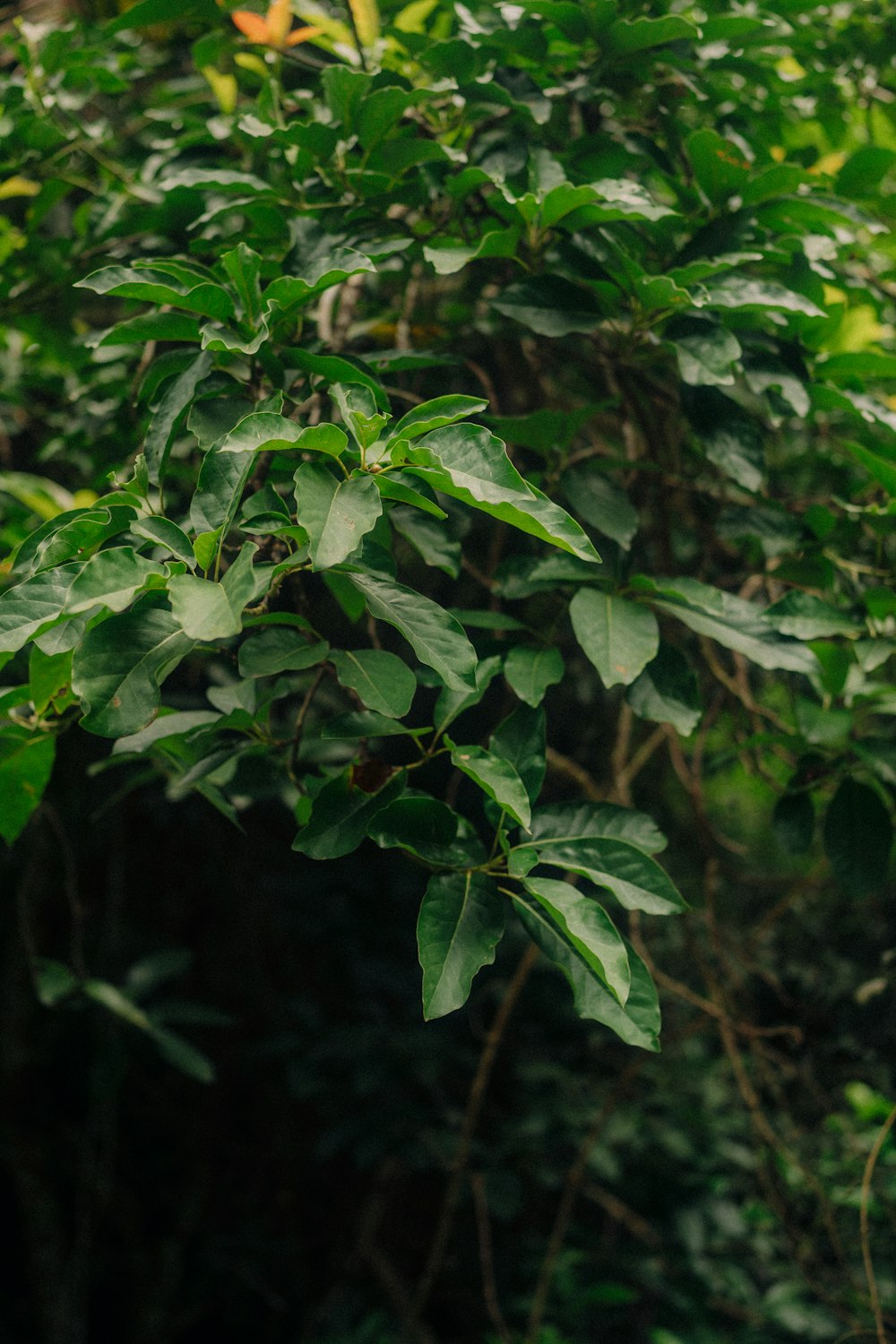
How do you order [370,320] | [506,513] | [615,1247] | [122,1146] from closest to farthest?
[506,513], [370,320], [615,1247], [122,1146]

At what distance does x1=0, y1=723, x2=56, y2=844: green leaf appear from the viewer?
84 cm

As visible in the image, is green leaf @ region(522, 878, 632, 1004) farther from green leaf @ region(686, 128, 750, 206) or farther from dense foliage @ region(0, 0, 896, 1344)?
green leaf @ region(686, 128, 750, 206)

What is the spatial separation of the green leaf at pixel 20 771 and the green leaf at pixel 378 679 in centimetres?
30

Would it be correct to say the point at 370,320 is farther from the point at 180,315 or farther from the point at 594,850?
the point at 594,850

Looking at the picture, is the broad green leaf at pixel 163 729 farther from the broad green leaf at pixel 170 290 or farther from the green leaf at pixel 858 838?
the green leaf at pixel 858 838

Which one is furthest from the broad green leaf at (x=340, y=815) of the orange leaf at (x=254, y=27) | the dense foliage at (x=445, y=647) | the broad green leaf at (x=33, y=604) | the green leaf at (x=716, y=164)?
the orange leaf at (x=254, y=27)

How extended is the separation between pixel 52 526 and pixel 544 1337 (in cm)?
165

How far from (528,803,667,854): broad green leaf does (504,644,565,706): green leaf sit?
0.33ft

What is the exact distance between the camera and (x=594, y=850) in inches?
31.3

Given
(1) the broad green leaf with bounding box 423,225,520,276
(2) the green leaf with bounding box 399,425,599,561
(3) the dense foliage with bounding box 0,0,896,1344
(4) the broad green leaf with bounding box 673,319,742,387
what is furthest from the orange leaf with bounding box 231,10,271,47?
(2) the green leaf with bounding box 399,425,599,561

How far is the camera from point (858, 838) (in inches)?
40.1

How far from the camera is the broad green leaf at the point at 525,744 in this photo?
32.1 inches

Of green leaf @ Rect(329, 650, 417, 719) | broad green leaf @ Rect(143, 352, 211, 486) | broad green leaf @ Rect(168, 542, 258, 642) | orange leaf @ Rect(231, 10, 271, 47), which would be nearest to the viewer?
broad green leaf @ Rect(168, 542, 258, 642)

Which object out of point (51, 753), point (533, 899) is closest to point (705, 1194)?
point (533, 899)
